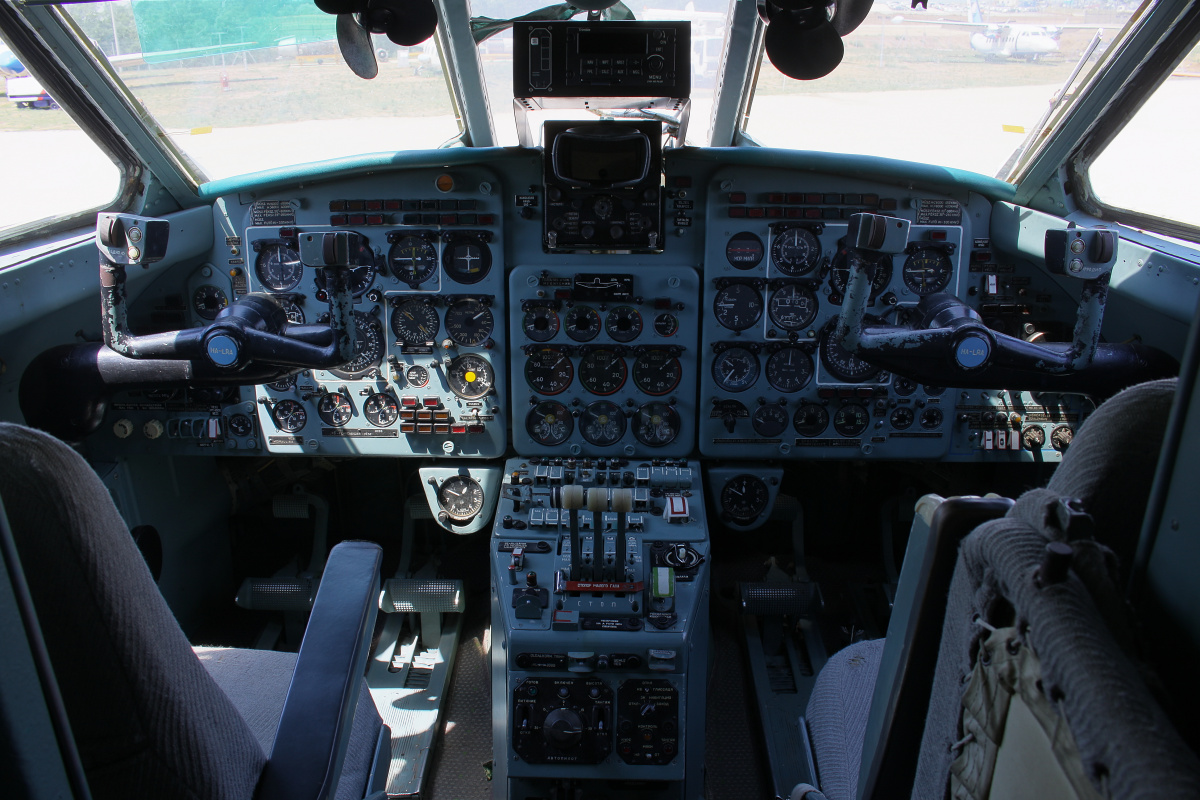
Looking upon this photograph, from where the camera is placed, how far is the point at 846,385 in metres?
3.30

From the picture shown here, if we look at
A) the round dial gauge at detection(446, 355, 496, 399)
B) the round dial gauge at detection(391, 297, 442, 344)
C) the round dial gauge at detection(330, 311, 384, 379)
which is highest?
the round dial gauge at detection(391, 297, 442, 344)

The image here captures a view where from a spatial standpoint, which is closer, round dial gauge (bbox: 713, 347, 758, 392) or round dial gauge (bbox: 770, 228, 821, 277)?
round dial gauge (bbox: 770, 228, 821, 277)

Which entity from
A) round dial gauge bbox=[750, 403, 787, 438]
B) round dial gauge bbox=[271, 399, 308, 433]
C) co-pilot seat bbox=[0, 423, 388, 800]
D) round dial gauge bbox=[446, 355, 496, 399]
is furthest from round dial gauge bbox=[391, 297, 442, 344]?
co-pilot seat bbox=[0, 423, 388, 800]

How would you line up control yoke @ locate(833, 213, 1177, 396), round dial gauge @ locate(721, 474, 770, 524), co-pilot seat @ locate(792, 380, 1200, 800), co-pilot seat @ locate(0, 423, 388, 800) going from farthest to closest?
round dial gauge @ locate(721, 474, 770, 524)
control yoke @ locate(833, 213, 1177, 396)
co-pilot seat @ locate(0, 423, 388, 800)
co-pilot seat @ locate(792, 380, 1200, 800)

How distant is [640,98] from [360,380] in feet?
5.23

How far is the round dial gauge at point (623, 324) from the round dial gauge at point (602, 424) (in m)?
0.29

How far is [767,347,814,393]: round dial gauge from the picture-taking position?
10.9 ft

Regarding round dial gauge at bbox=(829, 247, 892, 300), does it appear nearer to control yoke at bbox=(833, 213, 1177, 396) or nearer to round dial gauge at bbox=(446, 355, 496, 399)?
control yoke at bbox=(833, 213, 1177, 396)

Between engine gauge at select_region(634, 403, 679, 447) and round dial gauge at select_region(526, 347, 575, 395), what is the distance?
1.11 feet

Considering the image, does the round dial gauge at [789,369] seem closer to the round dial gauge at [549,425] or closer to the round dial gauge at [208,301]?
the round dial gauge at [549,425]

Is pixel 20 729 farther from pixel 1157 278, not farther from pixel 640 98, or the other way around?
pixel 1157 278

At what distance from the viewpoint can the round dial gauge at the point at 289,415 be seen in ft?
11.0

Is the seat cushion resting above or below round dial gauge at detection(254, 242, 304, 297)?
below

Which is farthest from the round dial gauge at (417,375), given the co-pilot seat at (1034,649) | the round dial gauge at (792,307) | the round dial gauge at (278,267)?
the co-pilot seat at (1034,649)
